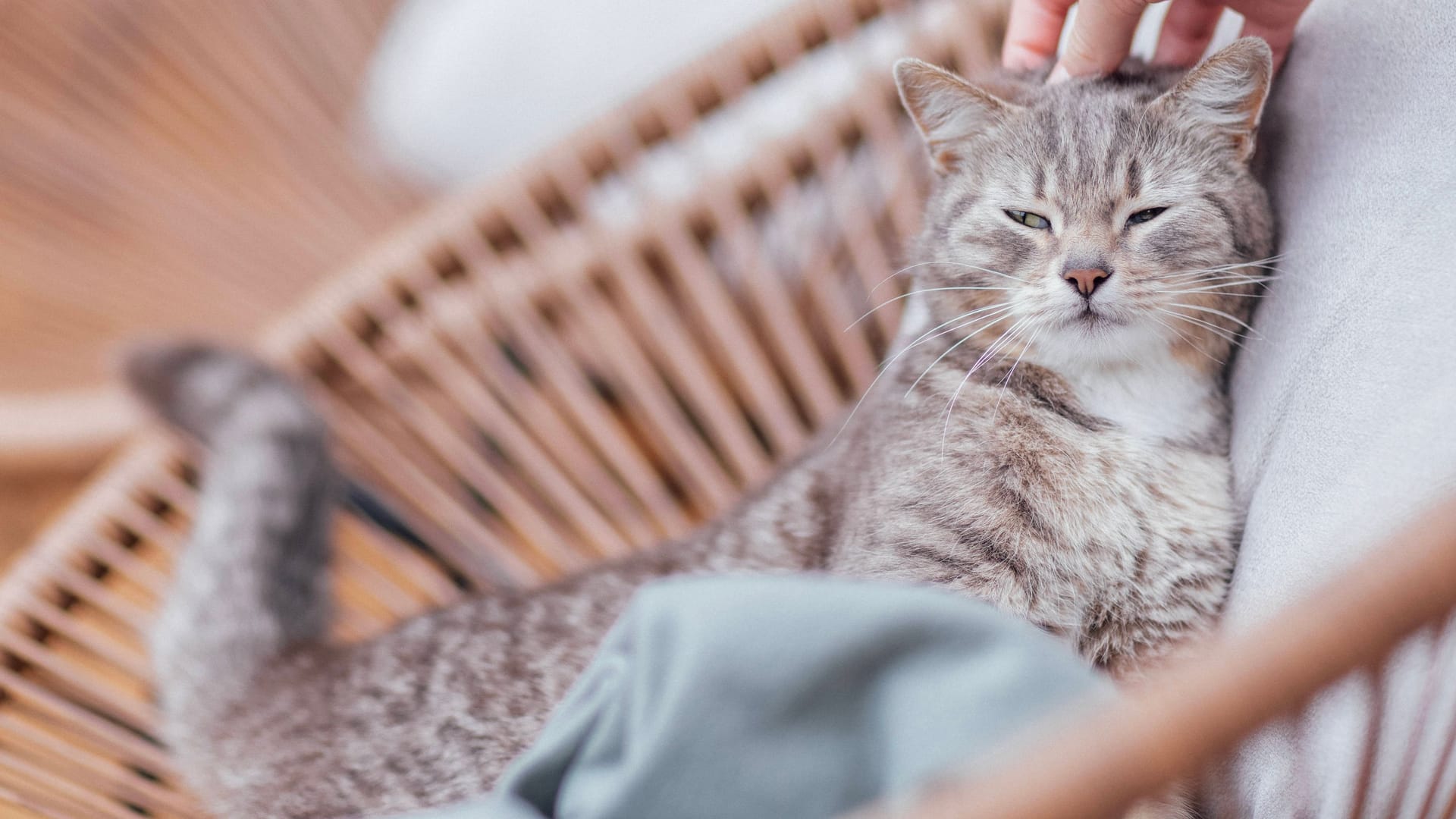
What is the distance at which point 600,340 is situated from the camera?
132 centimetres

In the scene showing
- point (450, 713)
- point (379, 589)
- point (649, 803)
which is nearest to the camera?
point (649, 803)

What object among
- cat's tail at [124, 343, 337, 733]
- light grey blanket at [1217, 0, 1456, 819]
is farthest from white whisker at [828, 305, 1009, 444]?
cat's tail at [124, 343, 337, 733]

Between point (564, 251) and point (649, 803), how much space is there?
923mm

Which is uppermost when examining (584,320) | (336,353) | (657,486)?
(336,353)

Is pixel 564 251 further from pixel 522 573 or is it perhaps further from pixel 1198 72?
pixel 1198 72

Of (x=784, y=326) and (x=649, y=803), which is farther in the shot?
(x=784, y=326)

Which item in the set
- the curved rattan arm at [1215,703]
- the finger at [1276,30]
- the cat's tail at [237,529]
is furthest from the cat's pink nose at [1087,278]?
the cat's tail at [237,529]

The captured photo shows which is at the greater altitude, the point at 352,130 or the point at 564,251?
the point at 352,130

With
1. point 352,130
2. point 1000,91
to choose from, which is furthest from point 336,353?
point 1000,91

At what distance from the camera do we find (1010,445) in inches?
31.1

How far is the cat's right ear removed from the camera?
2.66 ft

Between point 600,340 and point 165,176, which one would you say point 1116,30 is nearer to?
point 600,340

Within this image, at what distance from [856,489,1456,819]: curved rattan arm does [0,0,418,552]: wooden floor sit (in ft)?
5.19

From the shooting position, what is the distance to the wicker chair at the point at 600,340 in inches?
49.1
